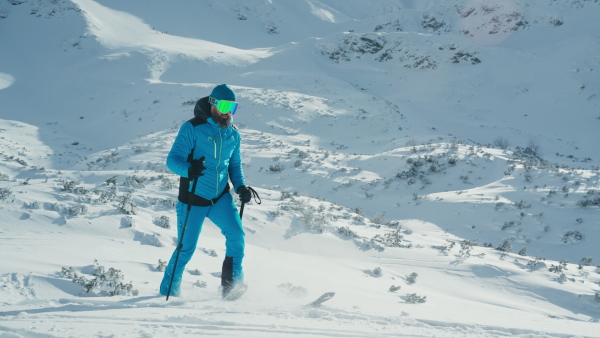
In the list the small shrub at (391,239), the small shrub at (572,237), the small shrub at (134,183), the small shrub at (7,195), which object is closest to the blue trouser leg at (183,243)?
the small shrub at (7,195)

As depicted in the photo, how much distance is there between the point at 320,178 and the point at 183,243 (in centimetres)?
1148

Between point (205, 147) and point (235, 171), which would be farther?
point (235, 171)

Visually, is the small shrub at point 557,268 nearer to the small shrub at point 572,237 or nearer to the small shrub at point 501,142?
the small shrub at point 572,237

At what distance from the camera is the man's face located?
4402mm

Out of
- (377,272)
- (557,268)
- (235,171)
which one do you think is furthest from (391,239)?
(235,171)

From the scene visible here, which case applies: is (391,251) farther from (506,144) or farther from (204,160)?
(506,144)

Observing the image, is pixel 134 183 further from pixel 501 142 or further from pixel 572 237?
pixel 501 142

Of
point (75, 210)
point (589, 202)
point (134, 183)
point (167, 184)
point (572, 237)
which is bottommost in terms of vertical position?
point (75, 210)

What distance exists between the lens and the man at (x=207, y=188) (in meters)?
4.32

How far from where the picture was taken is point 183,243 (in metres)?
4.41

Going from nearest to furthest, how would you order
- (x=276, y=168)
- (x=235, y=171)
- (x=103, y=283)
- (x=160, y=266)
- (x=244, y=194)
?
(x=103, y=283) < (x=244, y=194) < (x=235, y=171) < (x=160, y=266) < (x=276, y=168)

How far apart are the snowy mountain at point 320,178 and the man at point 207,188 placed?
36cm

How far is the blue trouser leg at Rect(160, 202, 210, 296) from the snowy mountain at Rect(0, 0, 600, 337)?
8.6 inches

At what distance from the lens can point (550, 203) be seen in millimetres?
12344
